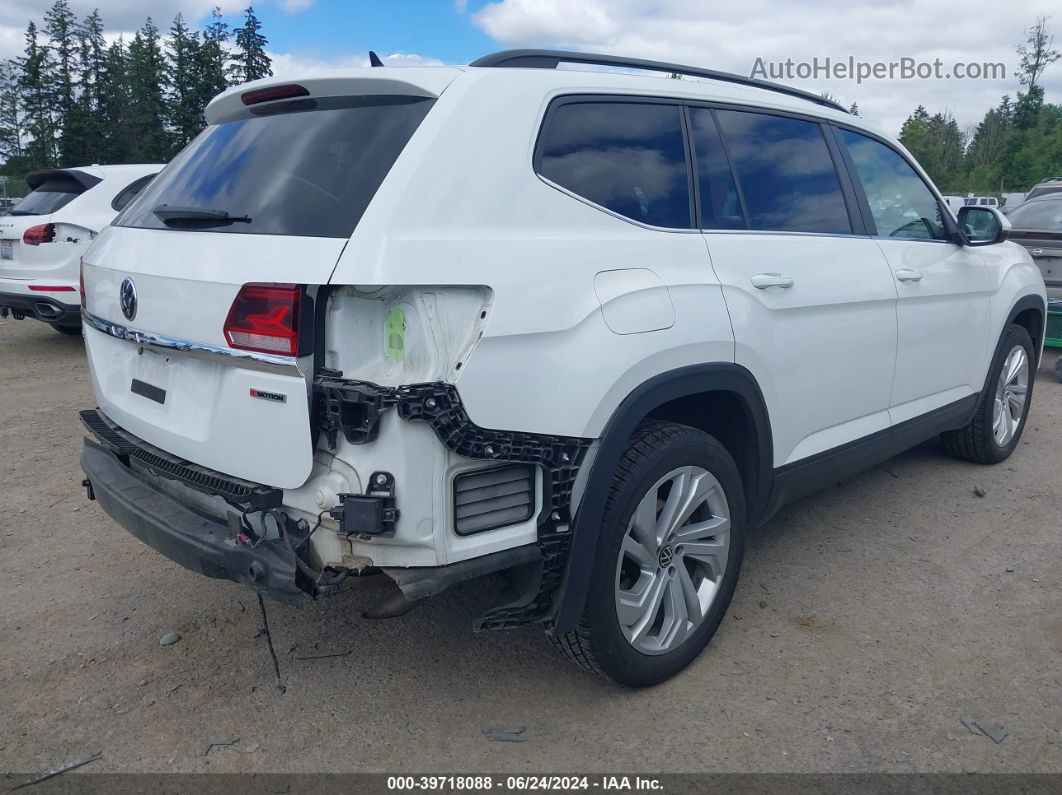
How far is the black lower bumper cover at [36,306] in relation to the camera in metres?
Answer: 8.09

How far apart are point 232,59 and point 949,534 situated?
44.8m

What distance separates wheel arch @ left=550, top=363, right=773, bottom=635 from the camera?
248cm

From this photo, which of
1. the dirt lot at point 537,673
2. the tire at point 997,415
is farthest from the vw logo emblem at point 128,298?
the tire at point 997,415

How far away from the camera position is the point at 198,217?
2.59 metres

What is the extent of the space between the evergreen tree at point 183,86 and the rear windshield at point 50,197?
33.2m

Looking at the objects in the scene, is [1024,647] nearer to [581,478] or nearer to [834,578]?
[834,578]

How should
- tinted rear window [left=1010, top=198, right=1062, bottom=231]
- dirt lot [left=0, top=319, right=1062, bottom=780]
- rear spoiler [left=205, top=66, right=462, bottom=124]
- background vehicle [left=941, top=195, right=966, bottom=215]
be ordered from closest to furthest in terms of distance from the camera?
rear spoiler [left=205, top=66, right=462, bottom=124], dirt lot [left=0, top=319, right=1062, bottom=780], background vehicle [left=941, top=195, right=966, bottom=215], tinted rear window [left=1010, top=198, right=1062, bottom=231]

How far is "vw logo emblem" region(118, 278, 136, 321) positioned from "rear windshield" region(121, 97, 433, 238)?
22 centimetres

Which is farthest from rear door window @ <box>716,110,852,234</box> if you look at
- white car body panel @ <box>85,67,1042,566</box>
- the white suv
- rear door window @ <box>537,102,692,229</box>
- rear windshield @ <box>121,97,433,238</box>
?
rear windshield @ <box>121,97,433,238</box>

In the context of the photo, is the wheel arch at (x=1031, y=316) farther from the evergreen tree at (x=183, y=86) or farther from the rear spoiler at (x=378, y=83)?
the evergreen tree at (x=183, y=86)

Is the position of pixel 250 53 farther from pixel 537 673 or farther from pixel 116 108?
pixel 537 673

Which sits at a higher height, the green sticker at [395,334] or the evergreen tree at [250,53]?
the evergreen tree at [250,53]

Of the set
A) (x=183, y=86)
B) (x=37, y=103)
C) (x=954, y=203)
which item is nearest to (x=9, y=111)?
(x=37, y=103)

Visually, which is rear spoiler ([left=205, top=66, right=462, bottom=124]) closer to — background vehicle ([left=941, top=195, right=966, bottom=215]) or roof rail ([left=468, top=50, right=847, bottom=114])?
roof rail ([left=468, top=50, right=847, bottom=114])
